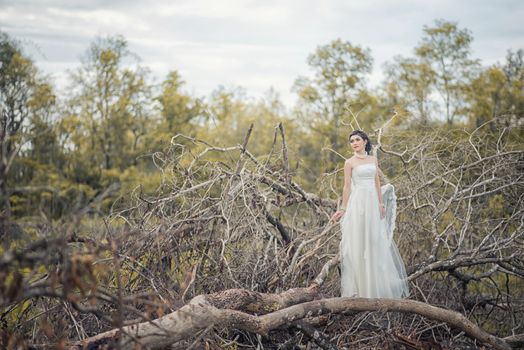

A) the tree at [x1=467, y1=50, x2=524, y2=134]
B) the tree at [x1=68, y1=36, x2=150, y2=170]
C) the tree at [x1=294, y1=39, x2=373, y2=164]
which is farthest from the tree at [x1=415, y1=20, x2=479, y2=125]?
the tree at [x1=68, y1=36, x2=150, y2=170]

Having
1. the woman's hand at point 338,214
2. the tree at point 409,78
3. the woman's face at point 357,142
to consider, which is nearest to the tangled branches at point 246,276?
the woman's hand at point 338,214

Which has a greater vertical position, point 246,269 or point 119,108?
point 119,108

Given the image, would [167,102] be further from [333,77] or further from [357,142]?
[357,142]

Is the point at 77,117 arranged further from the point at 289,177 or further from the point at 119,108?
the point at 289,177

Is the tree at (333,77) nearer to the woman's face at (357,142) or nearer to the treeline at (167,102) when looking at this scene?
the treeline at (167,102)

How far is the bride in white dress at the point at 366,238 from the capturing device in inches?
236

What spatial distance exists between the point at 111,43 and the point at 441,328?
2287 cm

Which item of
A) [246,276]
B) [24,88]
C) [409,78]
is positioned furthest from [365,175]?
[409,78]

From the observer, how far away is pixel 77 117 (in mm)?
24156

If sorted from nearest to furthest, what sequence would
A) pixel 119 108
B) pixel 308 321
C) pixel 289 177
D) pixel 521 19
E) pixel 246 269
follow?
pixel 308 321, pixel 246 269, pixel 289 177, pixel 119 108, pixel 521 19

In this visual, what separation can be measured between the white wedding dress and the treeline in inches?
550

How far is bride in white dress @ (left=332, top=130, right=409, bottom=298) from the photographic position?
600 cm

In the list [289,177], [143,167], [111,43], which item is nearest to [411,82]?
[143,167]

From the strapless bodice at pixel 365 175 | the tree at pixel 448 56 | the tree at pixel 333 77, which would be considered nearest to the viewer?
the strapless bodice at pixel 365 175
